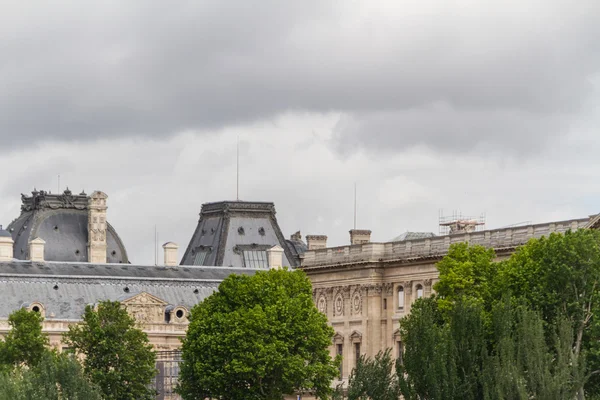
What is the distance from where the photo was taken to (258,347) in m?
157

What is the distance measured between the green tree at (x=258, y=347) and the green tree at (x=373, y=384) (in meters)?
12.3

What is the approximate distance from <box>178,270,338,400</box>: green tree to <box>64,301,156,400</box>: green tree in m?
3.78

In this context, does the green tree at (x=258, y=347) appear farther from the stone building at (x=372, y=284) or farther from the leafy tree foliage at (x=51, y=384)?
the stone building at (x=372, y=284)

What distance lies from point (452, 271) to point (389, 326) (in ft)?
118

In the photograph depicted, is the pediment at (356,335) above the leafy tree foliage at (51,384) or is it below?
above

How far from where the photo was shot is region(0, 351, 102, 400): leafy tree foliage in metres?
144

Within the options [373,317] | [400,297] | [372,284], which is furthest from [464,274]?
[373,317]

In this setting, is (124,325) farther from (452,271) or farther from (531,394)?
(531,394)

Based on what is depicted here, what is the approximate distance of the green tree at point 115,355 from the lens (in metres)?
164

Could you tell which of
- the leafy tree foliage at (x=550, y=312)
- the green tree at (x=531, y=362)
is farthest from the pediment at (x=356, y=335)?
the green tree at (x=531, y=362)

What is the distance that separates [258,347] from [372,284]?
30.3 m

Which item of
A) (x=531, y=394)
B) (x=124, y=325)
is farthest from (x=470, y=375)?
(x=124, y=325)

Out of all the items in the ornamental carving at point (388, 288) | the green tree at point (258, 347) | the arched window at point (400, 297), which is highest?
the ornamental carving at point (388, 288)

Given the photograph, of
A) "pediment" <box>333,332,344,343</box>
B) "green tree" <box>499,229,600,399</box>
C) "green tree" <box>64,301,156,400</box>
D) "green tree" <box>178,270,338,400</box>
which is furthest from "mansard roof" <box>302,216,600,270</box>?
"green tree" <box>64,301,156,400</box>
